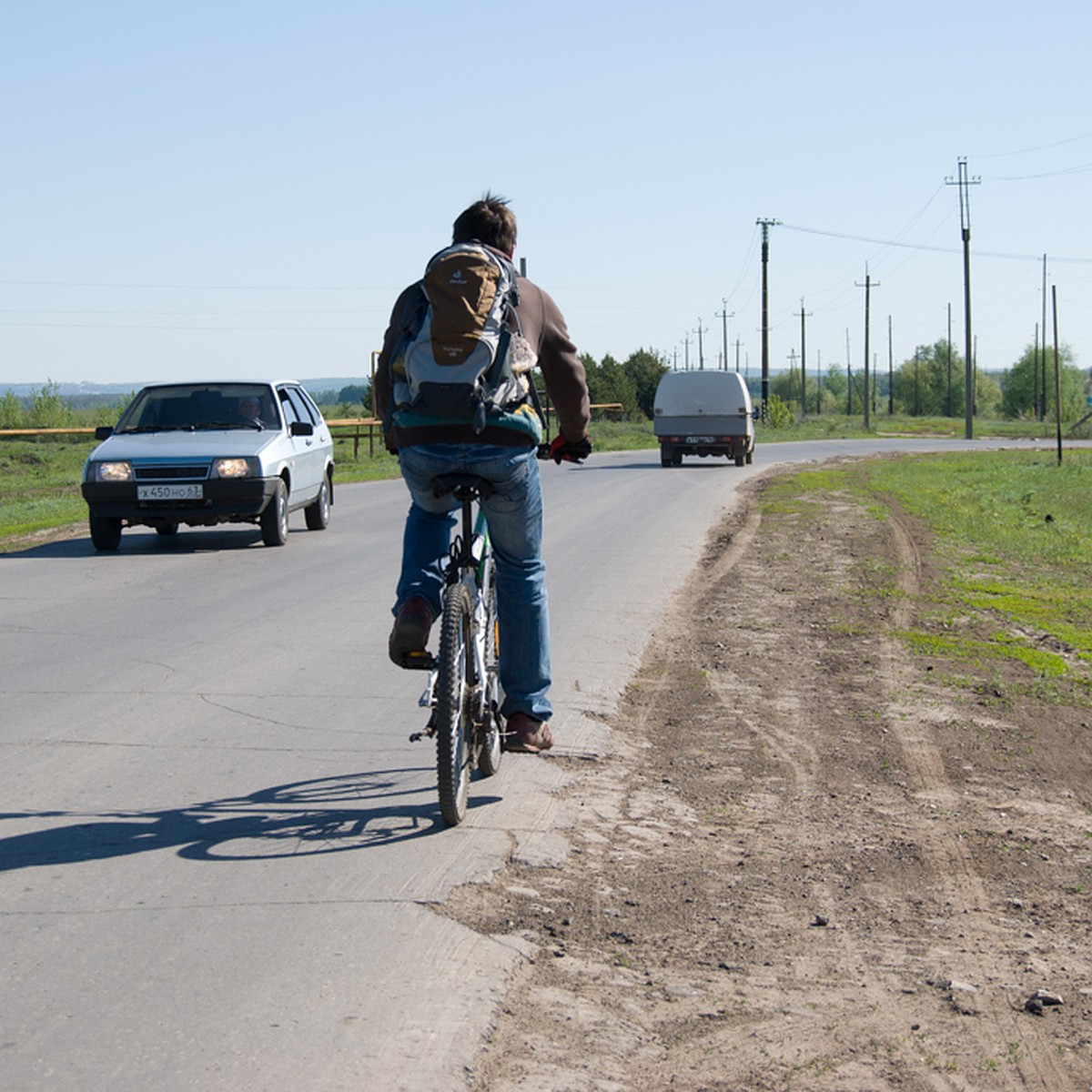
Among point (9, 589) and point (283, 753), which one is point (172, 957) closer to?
point (283, 753)

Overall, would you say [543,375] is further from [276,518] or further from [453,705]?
[276,518]

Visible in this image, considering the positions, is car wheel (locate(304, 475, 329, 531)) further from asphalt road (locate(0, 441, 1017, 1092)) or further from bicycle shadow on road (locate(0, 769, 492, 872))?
bicycle shadow on road (locate(0, 769, 492, 872))

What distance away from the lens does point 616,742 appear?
648cm

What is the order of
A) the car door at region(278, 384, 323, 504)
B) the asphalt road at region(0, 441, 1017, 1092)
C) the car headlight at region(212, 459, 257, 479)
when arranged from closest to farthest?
the asphalt road at region(0, 441, 1017, 1092) → the car headlight at region(212, 459, 257, 479) → the car door at region(278, 384, 323, 504)

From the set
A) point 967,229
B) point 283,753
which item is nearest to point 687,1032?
point 283,753

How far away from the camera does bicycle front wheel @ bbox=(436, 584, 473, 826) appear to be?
4742 mm

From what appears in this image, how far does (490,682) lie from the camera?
5.34 meters

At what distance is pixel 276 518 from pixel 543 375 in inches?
385

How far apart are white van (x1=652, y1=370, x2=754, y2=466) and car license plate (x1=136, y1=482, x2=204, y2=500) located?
22760 mm

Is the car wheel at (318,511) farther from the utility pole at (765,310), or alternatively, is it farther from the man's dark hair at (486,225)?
the utility pole at (765,310)

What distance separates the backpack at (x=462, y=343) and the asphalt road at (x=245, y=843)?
4.66ft

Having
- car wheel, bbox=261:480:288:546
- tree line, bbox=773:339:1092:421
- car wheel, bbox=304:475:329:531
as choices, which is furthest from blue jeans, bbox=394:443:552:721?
tree line, bbox=773:339:1092:421

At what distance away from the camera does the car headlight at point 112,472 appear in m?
14.0


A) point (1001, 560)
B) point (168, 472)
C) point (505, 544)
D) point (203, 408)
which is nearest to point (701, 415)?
point (1001, 560)
